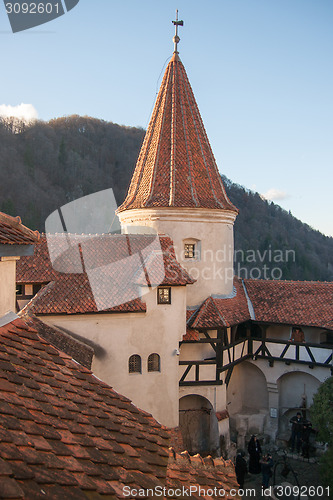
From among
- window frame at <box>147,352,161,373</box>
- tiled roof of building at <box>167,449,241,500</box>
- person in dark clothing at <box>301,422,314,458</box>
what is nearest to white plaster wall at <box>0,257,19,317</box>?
tiled roof of building at <box>167,449,241,500</box>


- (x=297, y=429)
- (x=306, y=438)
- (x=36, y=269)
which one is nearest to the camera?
(x=36, y=269)

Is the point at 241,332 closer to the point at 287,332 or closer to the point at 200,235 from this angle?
the point at 287,332

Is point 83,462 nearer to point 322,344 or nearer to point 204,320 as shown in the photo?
point 204,320

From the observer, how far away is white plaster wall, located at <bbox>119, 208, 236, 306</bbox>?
16312 mm

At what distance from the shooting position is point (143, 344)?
46.6 feet

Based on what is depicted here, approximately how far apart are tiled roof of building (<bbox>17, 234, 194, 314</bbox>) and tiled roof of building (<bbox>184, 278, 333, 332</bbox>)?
1.94 metres

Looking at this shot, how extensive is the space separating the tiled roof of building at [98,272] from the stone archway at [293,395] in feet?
22.2

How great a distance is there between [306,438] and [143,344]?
24.0 ft

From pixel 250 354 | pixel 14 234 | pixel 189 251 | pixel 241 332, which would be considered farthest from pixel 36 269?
pixel 14 234

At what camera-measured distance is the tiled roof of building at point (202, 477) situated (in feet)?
13.6

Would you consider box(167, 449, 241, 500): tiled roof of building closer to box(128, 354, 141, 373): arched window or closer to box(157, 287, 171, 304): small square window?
box(128, 354, 141, 373): arched window

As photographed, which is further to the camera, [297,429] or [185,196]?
[297,429]

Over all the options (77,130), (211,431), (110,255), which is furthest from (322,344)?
(77,130)

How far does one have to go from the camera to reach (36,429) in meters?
3.20
